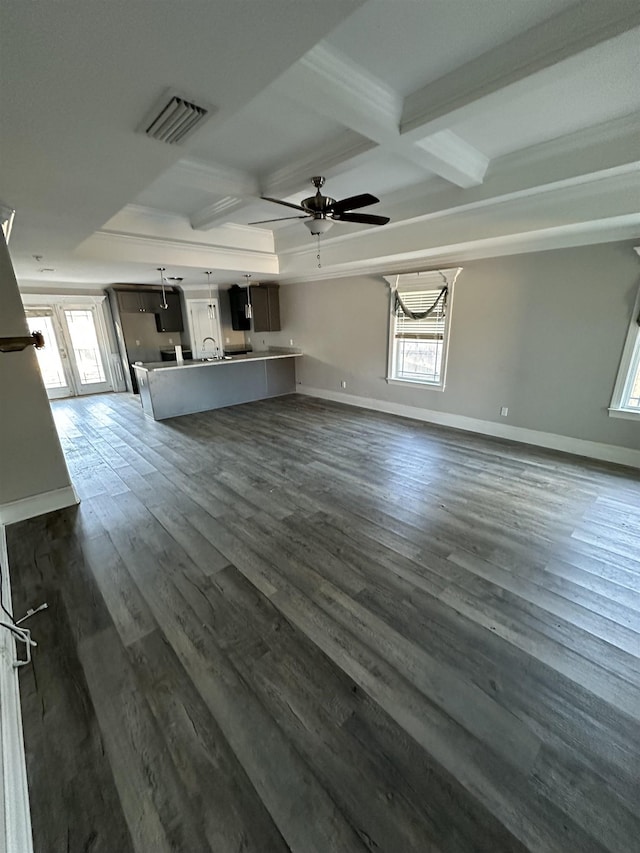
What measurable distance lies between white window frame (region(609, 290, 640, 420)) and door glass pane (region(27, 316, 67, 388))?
33.4 feet

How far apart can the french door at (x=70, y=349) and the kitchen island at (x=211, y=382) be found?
211 cm

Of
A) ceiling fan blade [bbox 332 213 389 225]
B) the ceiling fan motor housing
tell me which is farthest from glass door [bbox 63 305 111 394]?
ceiling fan blade [bbox 332 213 389 225]

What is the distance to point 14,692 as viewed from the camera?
59.9 inches

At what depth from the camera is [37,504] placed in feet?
10.1

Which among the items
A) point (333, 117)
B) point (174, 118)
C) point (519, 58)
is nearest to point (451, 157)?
point (519, 58)

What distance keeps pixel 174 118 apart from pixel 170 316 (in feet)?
24.2

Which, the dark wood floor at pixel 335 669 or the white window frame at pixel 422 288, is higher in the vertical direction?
the white window frame at pixel 422 288

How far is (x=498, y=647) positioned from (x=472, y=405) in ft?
12.9

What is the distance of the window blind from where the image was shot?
206 inches

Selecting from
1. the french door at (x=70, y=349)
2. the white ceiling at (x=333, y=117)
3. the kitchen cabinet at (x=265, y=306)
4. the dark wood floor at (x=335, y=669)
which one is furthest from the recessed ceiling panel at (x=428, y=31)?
the french door at (x=70, y=349)

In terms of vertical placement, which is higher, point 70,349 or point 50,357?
point 70,349

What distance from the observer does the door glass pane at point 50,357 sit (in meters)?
7.47

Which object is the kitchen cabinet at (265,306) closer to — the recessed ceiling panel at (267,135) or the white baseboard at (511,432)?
the white baseboard at (511,432)

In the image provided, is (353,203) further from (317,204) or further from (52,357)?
(52,357)
